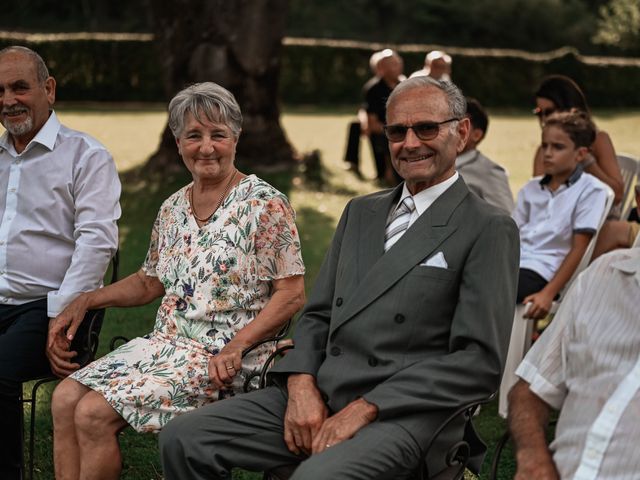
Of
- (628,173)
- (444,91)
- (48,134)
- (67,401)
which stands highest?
(444,91)

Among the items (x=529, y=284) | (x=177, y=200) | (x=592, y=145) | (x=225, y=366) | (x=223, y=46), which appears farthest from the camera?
(x=223, y=46)

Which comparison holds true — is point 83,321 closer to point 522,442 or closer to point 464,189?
point 464,189

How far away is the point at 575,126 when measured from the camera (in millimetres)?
5441

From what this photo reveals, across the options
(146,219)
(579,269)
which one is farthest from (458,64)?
(579,269)

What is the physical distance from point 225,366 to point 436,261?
93 cm

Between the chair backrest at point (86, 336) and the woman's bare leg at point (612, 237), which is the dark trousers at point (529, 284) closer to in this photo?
the woman's bare leg at point (612, 237)

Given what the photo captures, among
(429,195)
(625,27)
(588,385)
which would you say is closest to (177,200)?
(429,195)

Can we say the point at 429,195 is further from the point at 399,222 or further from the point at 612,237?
the point at 612,237

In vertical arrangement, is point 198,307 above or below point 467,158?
below

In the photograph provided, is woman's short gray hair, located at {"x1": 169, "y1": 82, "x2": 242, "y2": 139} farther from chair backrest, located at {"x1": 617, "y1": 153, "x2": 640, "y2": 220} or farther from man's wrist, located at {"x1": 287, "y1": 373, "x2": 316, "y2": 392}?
chair backrest, located at {"x1": 617, "y1": 153, "x2": 640, "y2": 220}

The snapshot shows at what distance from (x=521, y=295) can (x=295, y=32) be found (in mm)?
45042

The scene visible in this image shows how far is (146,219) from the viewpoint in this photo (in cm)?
1096

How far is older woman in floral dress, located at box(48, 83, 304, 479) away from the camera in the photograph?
3654 mm

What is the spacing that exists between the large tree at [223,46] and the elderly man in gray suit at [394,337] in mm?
9107
